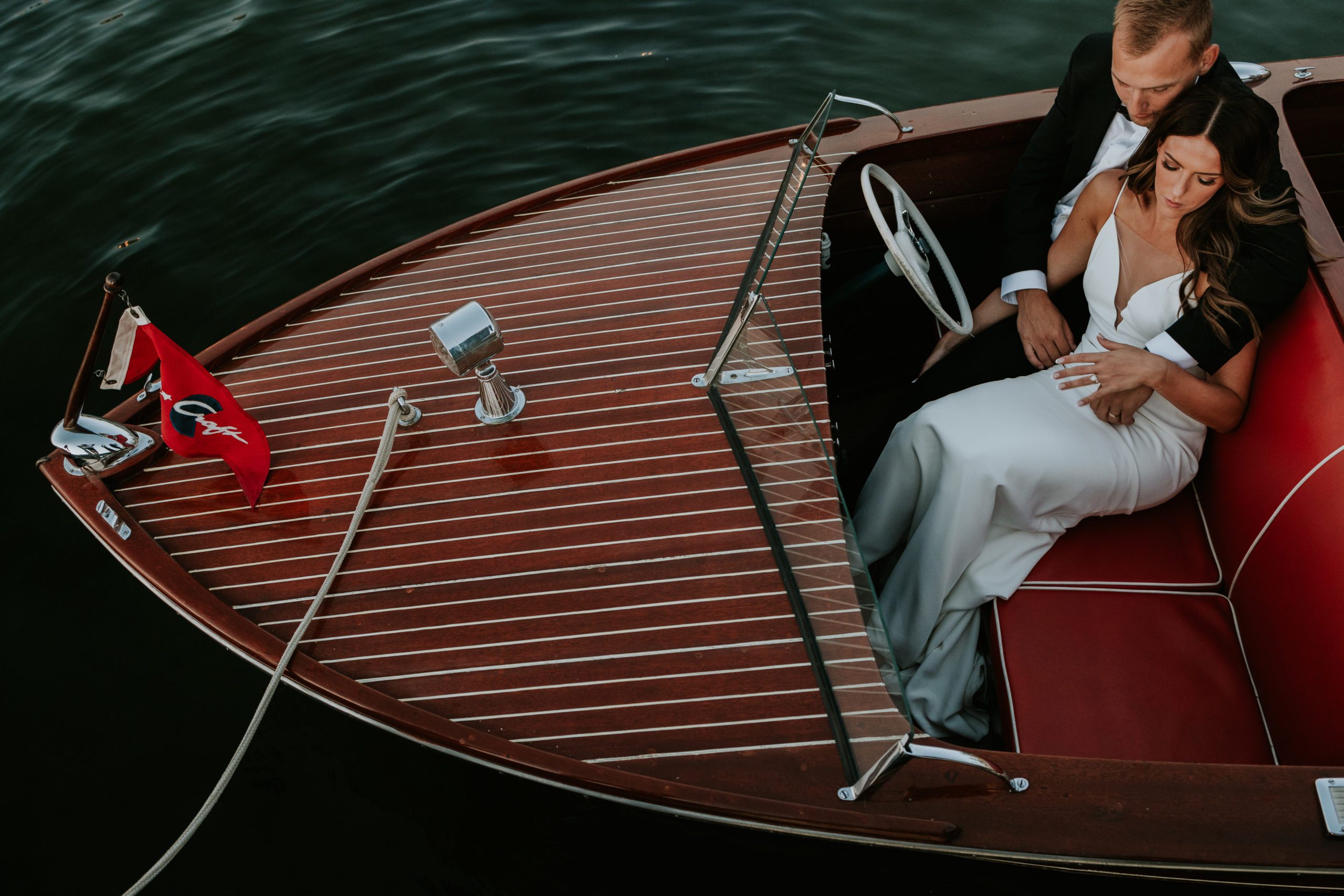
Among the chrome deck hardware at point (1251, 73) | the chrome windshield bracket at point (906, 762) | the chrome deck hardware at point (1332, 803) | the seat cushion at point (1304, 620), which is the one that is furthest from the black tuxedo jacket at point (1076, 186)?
the chrome windshield bracket at point (906, 762)

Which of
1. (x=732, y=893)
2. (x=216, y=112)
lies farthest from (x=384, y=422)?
(x=216, y=112)

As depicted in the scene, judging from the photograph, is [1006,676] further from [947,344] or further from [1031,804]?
[947,344]

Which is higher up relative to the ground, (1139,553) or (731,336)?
(731,336)

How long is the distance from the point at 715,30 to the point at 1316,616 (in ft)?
13.0

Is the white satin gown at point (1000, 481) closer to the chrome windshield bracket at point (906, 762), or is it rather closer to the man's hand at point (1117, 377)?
the man's hand at point (1117, 377)

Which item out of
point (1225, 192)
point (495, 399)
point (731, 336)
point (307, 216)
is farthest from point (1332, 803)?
point (307, 216)

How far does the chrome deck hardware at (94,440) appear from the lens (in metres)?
1.90

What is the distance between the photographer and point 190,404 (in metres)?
1.81

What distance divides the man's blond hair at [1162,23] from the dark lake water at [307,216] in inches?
67.9

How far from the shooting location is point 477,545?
1.78 metres

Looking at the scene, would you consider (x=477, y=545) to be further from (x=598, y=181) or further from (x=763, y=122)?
(x=763, y=122)

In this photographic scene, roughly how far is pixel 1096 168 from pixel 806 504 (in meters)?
1.28

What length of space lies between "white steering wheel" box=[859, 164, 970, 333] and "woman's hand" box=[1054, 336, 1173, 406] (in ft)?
0.92

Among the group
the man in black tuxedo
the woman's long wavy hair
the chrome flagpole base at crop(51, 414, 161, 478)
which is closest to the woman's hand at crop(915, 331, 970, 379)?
the man in black tuxedo
